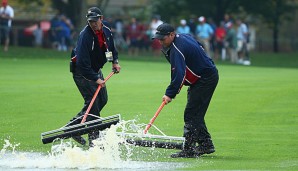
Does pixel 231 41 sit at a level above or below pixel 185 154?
below

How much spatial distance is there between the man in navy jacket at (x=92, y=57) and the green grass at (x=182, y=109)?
102 centimetres

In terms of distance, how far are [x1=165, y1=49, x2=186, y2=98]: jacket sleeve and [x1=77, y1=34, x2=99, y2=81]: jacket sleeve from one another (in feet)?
4.98

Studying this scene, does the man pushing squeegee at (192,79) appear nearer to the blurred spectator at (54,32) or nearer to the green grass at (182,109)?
the green grass at (182,109)

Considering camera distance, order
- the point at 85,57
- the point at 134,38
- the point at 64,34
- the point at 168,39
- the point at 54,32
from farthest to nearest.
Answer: the point at 134,38
the point at 54,32
the point at 64,34
the point at 85,57
the point at 168,39

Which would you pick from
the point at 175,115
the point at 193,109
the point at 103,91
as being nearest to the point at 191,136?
the point at 193,109

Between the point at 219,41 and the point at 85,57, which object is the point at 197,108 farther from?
the point at 219,41

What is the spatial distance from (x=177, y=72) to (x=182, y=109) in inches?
275

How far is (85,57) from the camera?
13.8 meters

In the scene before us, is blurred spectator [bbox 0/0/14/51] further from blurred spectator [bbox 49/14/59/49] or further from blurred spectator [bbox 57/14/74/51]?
blurred spectator [bbox 49/14/59/49]

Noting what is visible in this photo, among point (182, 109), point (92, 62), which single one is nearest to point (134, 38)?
point (182, 109)

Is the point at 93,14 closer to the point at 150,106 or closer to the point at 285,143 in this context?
the point at 285,143

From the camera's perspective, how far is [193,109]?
13.3m

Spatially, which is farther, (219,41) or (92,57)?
(219,41)

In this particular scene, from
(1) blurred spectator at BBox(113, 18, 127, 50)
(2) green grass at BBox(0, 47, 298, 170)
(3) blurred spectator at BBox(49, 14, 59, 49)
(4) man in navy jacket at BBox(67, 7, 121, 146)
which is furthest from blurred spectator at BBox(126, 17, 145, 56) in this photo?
(4) man in navy jacket at BBox(67, 7, 121, 146)
